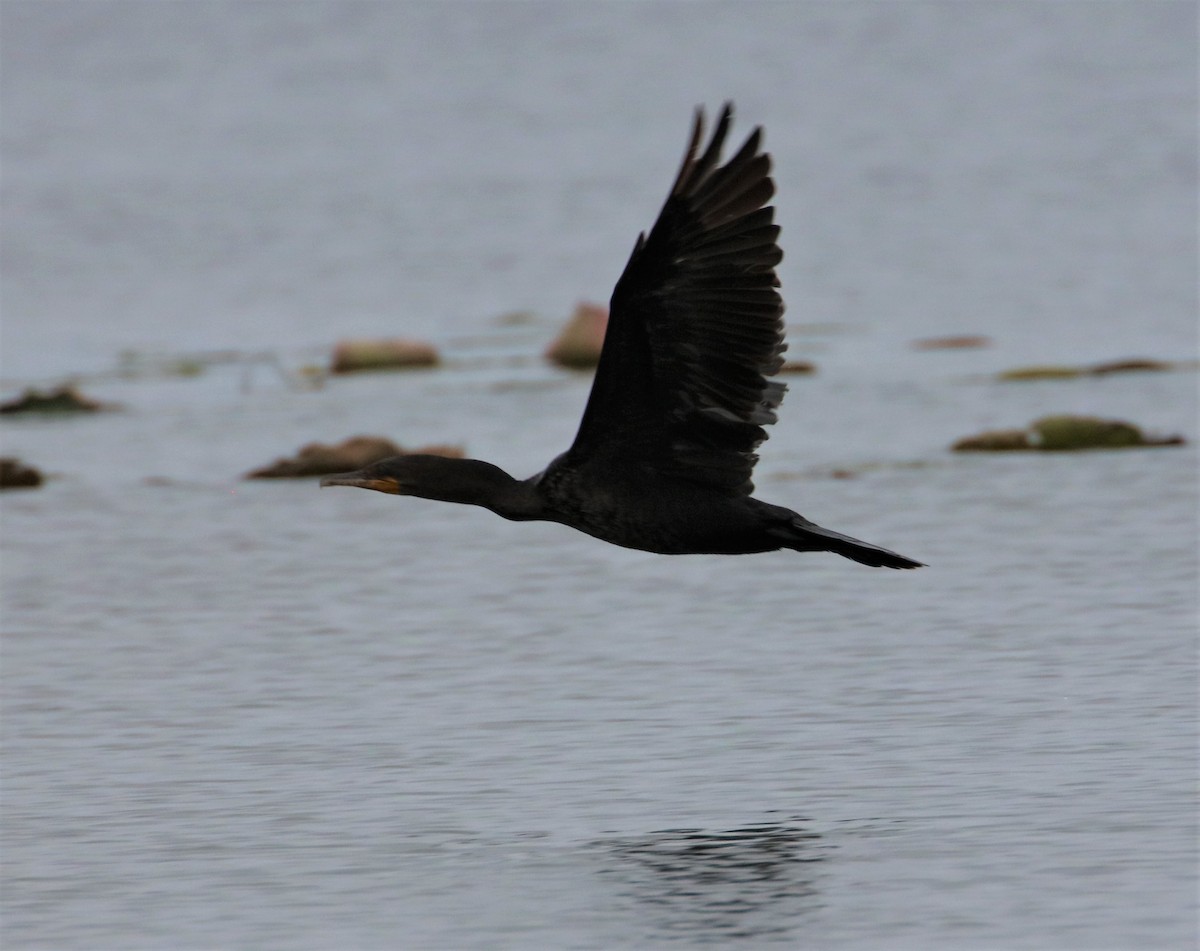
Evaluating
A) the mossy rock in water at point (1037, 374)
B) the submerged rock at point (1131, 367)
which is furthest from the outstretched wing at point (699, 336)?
the submerged rock at point (1131, 367)

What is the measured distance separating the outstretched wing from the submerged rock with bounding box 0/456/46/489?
12.9m

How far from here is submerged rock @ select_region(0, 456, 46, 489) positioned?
74.2 ft

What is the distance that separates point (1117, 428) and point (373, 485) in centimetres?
1217

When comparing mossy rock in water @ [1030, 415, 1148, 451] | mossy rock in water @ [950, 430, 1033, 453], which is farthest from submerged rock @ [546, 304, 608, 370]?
mossy rock in water @ [1030, 415, 1148, 451]

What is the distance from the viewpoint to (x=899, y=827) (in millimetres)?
10016

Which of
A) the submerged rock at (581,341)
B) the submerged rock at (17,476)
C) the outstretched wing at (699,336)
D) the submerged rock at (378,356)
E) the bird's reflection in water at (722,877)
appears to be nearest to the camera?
the bird's reflection in water at (722,877)

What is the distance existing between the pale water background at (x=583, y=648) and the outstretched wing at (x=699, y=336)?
55.3 inches

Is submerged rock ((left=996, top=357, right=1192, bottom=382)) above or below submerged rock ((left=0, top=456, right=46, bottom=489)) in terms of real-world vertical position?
above

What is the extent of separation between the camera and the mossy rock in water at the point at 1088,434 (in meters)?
21.7

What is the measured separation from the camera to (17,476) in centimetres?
2261

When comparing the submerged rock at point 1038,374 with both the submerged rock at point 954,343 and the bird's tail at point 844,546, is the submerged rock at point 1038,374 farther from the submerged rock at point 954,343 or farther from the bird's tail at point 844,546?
the bird's tail at point 844,546

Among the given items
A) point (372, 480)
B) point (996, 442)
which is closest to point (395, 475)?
point (372, 480)

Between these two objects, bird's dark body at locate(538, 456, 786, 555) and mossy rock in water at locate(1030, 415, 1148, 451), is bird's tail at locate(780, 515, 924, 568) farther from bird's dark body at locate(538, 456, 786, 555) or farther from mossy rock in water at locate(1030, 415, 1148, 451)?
mossy rock in water at locate(1030, 415, 1148, 451)

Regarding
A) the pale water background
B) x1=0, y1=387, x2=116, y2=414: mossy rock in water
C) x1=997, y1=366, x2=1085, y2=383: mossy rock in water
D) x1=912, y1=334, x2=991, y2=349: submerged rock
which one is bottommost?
the pale water background
